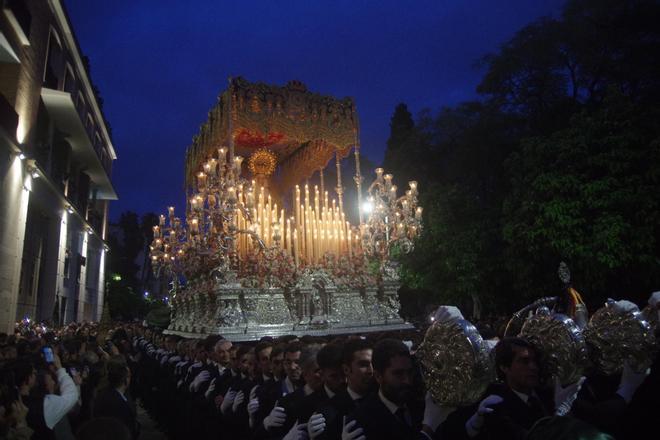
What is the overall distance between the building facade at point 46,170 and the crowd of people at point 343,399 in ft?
31.9

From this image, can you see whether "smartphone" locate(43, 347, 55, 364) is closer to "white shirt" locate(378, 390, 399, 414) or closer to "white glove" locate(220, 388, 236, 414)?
"white glove" locate(220, 388, 236, 414)

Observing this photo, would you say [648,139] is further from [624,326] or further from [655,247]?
[624,326]

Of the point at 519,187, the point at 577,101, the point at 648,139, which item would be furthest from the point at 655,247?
the point at 577,101

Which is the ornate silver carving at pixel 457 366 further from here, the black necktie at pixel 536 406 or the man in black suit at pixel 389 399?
the black necktie at pixel 536 406

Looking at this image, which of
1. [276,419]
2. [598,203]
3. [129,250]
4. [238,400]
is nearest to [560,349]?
[276,419]

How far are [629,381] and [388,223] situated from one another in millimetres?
8617

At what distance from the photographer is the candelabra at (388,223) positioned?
38.0ft

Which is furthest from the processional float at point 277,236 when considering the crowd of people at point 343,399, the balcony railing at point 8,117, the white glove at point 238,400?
the balcony railing at point 8,117

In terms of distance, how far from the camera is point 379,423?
252cm

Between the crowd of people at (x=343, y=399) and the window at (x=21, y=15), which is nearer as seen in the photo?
the crowd of people at (x=343, y=399)

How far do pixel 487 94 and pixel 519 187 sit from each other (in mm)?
7195

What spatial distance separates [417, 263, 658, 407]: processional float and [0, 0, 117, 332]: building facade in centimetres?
1357

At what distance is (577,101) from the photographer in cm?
1912

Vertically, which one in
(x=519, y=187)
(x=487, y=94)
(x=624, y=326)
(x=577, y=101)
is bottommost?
(x=624, y=326)
